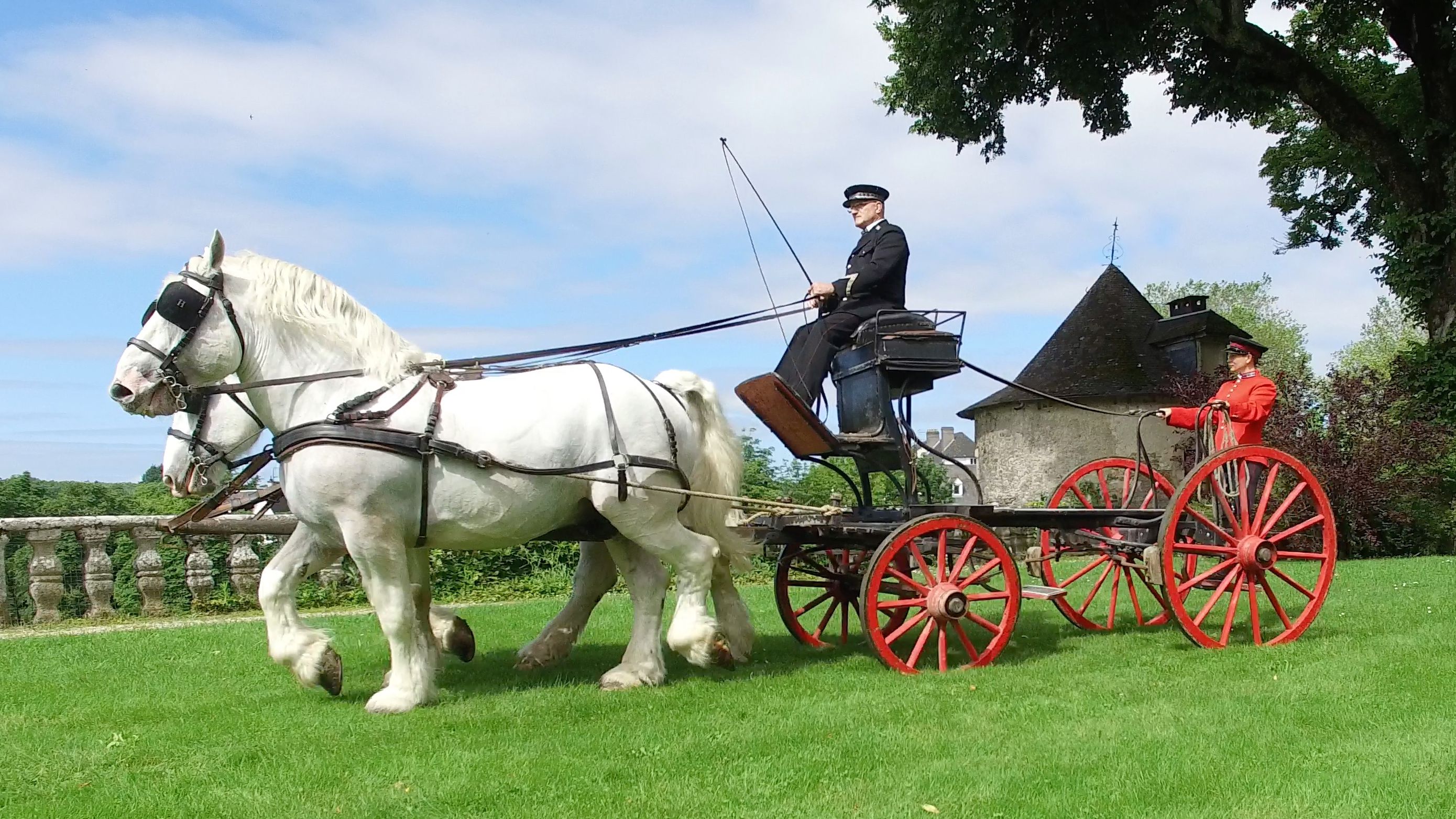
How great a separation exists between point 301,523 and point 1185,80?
1682 cm

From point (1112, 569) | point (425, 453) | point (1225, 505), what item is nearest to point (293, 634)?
point (425, 453)

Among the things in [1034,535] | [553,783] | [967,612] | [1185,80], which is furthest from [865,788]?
[1185,80]

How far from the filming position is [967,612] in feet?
21.5

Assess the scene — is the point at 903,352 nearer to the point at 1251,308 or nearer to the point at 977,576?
the point at 977,576

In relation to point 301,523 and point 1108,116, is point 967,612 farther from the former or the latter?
point 1108,116

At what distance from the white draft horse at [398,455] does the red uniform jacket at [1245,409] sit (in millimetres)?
3456

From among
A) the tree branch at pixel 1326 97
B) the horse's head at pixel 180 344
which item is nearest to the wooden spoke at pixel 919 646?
the horse's head at pixel 180 344

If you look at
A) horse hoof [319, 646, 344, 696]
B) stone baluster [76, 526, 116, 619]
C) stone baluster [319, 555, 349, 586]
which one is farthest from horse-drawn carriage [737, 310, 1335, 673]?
stone baluster [76, 526, 116, 619]

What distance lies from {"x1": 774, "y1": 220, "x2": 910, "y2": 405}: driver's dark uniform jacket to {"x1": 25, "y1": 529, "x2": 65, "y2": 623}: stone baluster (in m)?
6.99

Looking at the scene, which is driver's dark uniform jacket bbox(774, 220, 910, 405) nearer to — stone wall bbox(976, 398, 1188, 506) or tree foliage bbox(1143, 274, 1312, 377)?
stone wall bbox(976, 398, 1188, 506)

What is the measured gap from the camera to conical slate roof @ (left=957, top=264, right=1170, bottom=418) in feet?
72.0

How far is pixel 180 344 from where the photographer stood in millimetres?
5453

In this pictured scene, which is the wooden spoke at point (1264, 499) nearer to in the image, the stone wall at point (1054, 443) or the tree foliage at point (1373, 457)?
the tree foliage at point (1373, 457)

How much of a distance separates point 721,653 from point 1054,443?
709 inches
